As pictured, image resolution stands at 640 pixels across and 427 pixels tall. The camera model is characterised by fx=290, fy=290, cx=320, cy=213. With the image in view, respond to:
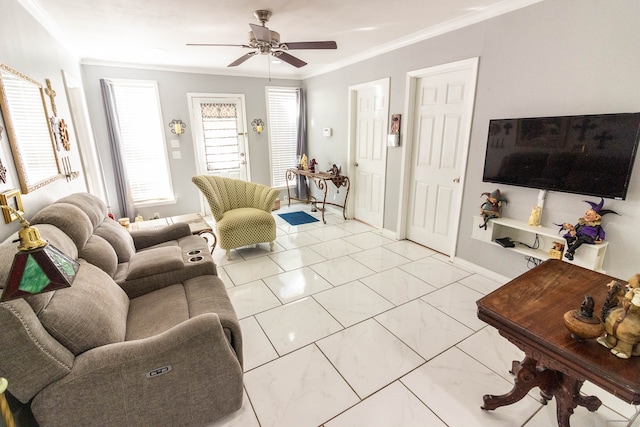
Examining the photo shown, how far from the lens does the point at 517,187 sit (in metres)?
2.69

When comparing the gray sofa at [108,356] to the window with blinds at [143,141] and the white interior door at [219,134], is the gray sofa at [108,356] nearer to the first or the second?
the window with blinds at [143,141]

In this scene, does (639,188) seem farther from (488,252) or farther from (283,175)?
(283,175)

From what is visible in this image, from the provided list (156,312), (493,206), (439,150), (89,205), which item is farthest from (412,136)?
(89,205)

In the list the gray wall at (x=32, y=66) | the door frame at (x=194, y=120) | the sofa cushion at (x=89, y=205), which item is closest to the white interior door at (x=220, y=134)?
the door frame at (x=194, y=120)

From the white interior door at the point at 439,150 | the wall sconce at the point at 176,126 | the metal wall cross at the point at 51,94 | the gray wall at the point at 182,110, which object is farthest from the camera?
the wall sconce at the point at 176,126

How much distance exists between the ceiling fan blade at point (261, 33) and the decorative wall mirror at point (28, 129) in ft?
5.17

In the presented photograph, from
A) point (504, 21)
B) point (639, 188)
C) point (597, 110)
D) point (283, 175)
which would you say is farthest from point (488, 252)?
point (283, 175)

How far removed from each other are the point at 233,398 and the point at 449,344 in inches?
60.5

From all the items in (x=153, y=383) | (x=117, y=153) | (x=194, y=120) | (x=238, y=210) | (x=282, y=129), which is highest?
(x=194, y=120)

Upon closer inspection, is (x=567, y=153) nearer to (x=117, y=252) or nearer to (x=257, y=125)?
(x=117, y=252)

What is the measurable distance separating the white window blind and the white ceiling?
1632 mm

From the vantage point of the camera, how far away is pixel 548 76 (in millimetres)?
2385

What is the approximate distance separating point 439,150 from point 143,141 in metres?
4.51

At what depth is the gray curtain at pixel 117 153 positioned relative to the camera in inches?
168
